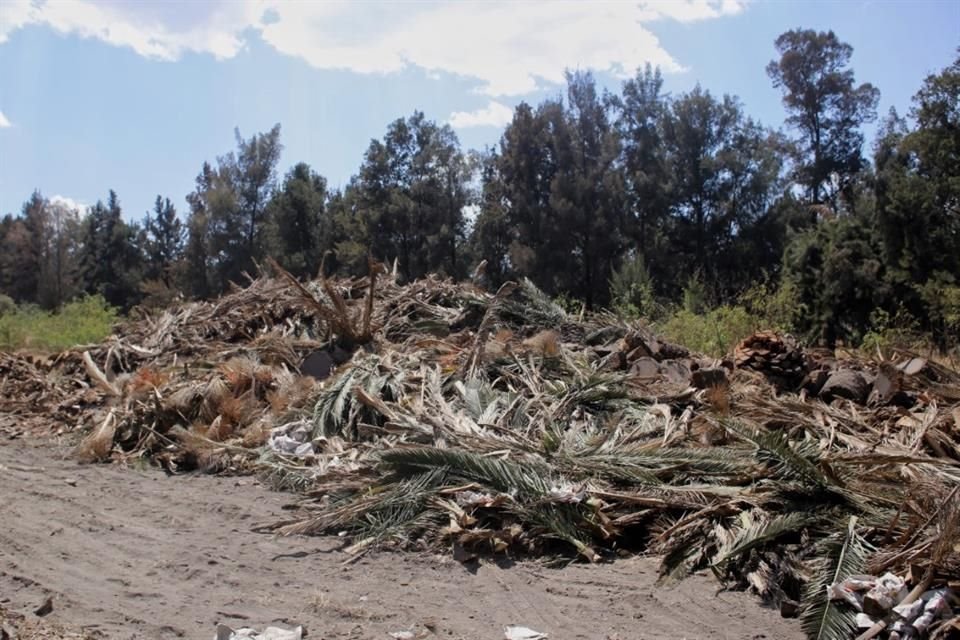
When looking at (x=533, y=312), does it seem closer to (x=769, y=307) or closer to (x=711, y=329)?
(x=711, y=329)

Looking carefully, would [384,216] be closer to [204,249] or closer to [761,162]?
[204,249]

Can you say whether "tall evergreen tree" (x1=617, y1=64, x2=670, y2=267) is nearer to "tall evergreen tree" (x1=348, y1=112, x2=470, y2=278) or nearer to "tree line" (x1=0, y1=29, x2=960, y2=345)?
"tree line" (x1=0, y1=29, x2=960, y2=345)

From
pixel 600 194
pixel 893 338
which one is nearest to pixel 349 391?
pixel 893 338

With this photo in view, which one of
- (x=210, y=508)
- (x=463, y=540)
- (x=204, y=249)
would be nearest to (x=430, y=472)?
(x=463, y=540)

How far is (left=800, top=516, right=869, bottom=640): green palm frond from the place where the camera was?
329 centimetres

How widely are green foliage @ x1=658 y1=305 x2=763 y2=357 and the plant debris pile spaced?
8.04 ft

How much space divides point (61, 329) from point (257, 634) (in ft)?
52.4

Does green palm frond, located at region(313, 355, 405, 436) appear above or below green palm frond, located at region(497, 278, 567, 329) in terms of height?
below

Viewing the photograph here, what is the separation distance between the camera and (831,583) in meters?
3.53

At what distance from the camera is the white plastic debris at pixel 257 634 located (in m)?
3.36

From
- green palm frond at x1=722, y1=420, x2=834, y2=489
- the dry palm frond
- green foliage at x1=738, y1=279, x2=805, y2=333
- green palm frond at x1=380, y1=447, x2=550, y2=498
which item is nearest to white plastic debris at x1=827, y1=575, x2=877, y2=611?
green palm frond at x1=722, y1=420, x2=834, y2=489

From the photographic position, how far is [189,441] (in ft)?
22.7

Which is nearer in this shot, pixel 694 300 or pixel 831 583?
pixel 831 583

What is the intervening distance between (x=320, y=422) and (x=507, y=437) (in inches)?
72.2
